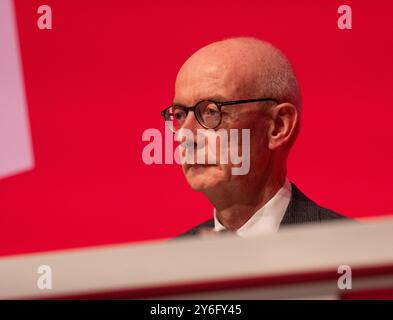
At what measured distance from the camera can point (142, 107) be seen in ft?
8.21

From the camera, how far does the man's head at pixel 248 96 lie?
2178 millimetres

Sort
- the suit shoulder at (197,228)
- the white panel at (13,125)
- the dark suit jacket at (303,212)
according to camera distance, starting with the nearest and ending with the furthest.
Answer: the dark suit jacket at (303,212)
the suit shoulder at (197,228)
the white panel at (13,125)

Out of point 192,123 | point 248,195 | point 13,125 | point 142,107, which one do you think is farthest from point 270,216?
point 13,125

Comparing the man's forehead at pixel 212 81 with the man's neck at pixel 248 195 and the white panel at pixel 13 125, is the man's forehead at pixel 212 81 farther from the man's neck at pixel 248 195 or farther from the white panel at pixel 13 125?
the white panel at pixel 13 125

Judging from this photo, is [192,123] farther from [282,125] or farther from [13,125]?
[13,125]

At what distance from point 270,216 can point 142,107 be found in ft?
1.80

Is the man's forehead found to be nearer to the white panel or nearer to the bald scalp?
the bald scalp

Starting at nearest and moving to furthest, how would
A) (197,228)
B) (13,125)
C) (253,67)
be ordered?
(253,67) → (197,228) → (13,125)

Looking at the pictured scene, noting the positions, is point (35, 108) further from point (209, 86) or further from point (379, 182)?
point (379, 182)

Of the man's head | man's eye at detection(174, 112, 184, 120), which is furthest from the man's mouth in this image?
man's eye at detection(174, 112, 184, 120)

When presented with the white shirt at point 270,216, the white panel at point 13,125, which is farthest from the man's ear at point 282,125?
the white panel at point 13,125

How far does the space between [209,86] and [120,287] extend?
0.63m

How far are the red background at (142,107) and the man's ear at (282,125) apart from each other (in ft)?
0.28

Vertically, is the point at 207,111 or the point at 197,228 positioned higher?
the point at 207,111
